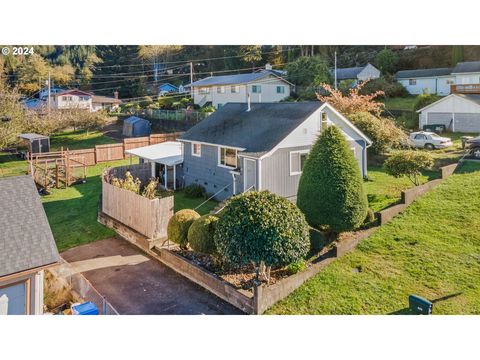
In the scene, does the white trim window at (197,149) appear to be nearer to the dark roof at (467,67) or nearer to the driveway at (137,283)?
the driveway at (137,283)

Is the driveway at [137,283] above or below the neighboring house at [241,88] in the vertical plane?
below

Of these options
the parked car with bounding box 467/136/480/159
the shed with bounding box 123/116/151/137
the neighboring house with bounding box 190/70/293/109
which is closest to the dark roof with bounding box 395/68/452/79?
the parked car with bounding box 467/136/480/159

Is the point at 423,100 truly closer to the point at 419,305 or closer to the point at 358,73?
the point at 358,73

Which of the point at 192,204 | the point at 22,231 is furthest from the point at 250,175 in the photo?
the point at 22,231

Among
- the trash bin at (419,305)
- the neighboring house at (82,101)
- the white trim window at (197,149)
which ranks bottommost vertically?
the trash bin at (419,305)

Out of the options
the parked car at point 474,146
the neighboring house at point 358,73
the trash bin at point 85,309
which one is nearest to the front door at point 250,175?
the trash bin at point 85,309

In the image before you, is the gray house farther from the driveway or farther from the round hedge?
the driveway

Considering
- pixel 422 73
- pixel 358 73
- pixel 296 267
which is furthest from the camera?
pixel 358 73
